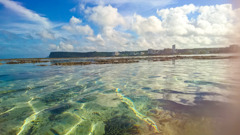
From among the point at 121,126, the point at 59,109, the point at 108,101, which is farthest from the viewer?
the point at 108,101

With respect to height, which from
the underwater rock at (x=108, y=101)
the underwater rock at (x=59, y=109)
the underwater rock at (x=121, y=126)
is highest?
the underwater rock at (x=59, y=109)

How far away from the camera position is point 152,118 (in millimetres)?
5020

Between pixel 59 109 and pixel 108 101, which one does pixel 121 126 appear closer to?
pixel 108 101

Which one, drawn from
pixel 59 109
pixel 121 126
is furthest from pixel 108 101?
pixel 121 126

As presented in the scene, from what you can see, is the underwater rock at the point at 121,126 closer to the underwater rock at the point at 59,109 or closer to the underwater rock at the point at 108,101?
the underwater rock at the point at 108,101

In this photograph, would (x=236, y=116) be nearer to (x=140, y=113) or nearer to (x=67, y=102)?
(x=140, y=113)

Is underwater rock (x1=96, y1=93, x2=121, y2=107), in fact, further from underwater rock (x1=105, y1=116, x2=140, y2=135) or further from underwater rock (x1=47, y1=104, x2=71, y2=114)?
underwater rock (x1=47, y1=104, x2=71, y2=114)

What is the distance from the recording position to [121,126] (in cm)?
452

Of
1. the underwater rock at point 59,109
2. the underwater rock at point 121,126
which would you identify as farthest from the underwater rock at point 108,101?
the underwater rock at point 59,109

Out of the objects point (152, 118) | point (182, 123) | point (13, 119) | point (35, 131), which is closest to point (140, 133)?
point (152, 118)

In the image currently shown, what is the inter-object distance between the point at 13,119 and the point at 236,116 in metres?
8.79

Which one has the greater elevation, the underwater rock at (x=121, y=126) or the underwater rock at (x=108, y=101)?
the underwater rock at (x=121, y=126)

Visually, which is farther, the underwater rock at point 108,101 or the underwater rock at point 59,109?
the underwater rock at point 108,101

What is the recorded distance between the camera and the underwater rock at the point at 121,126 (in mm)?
4181
